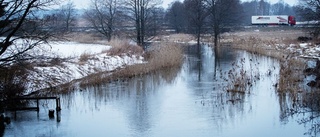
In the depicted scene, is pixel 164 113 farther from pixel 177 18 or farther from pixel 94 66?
pixel 177 18

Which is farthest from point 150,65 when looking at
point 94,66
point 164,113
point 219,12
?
point 219,12

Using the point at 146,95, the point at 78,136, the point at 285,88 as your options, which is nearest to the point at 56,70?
the point at 146,95

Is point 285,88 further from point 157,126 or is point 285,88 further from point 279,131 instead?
point 157,126

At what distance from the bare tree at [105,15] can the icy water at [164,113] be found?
89.8 feet

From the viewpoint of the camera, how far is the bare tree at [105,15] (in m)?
46.4

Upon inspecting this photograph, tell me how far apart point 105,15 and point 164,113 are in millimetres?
35116

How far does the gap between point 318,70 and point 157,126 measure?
10220 mm

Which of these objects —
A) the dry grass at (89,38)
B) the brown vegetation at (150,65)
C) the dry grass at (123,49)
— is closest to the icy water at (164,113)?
the brown vegetation at (150,65)

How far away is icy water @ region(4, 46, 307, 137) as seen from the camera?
11.5m

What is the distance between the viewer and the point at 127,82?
19.9 metres

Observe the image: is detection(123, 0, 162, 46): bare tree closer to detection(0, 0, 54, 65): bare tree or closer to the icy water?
the icy water

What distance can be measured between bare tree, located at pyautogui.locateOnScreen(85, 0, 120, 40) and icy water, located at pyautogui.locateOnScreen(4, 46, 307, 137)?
27.4m

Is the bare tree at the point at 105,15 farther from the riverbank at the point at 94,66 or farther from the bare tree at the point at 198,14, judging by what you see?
the riverbank at the point at 94,66

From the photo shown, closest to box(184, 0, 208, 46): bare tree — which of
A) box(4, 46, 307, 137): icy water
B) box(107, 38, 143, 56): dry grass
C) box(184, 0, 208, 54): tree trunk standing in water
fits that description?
box(184, 0, 208, 54): tree trunk standing in water
